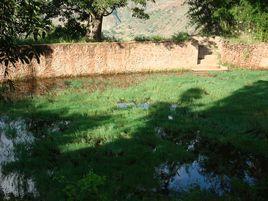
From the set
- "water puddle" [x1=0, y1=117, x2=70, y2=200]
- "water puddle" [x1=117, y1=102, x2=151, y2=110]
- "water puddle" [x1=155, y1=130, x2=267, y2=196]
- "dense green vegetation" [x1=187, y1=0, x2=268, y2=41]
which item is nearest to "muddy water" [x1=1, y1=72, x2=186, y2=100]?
"water puddle" [x1=117, y1=102, x2=151, y2=110]

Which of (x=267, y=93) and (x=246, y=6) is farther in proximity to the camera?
(x=246, y=6)

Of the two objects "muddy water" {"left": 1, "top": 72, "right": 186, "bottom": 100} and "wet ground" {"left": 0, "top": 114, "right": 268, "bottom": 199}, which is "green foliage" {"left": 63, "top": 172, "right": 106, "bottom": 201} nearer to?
"wet ground" {"left": 0, "top": 114, "right": 268, "bottom": 199}

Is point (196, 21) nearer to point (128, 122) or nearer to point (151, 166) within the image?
point (128, 122)

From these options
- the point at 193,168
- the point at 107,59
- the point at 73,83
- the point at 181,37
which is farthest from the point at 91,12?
the point at 193,168

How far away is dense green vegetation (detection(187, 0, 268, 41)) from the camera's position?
3312 cm

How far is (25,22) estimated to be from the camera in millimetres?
5242

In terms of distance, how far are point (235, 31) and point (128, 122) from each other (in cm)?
2246

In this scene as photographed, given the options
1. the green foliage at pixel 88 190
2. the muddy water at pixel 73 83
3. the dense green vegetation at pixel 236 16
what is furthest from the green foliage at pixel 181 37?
the green foliage at pixel 88 190

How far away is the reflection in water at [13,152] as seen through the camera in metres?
9.96

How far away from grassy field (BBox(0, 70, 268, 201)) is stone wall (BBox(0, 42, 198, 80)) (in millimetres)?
4422

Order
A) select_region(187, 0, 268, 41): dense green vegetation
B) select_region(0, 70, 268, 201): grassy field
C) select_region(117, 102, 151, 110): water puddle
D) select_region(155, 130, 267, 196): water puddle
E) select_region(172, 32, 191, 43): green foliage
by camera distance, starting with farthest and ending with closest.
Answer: select_region(187, 0, 268, 41): dense green vegetation → select_region(172, 32, 191, 43): green foliage → select_region(117, 102, 151, 110): water puddle → select_region(155, 130, 267, 196): water puddle → select_region(0, 70, 268, 201): grassy field

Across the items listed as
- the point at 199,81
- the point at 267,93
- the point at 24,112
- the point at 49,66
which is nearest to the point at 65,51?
the point at 49,66

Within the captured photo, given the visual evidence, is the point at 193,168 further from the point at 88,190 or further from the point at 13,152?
the point at 13,152

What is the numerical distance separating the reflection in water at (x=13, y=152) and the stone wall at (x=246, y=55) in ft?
63.3
